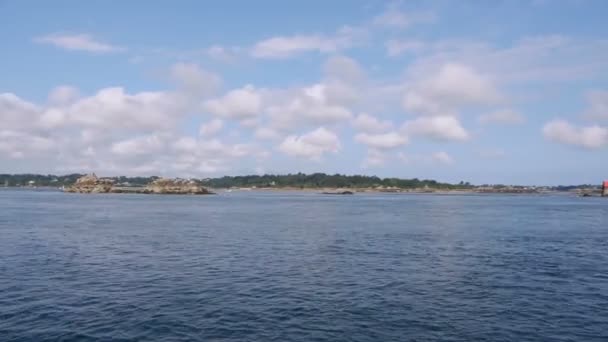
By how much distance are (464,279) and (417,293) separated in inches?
248

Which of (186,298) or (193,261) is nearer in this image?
(186,298)

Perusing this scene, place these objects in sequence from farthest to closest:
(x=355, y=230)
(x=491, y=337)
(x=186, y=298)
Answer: (x=355, y=230) → (x=186, y=298) → (x=491, y=337)

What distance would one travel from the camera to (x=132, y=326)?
80.7ft

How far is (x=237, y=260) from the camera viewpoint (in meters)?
43.7

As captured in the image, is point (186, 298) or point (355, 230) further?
point (355, 230)

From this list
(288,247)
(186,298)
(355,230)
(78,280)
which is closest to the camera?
(186,298)

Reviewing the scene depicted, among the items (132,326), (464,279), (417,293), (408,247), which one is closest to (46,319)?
(132,326)

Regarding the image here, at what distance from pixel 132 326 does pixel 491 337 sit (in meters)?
17.9

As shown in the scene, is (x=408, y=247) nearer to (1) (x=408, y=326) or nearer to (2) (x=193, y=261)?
(2) (x=193, y=261)

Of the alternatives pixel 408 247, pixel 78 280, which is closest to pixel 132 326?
pixel 78 280

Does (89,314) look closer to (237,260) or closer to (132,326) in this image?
(132,326)

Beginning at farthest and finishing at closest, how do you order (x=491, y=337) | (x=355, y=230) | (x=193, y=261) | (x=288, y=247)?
(x=355, y=230) < (x=288, y=247) < (x=193, y=261) < (x=491, y=337)

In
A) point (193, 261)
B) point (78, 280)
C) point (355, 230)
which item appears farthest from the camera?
point (355, 230)

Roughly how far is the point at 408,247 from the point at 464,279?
1673cm
